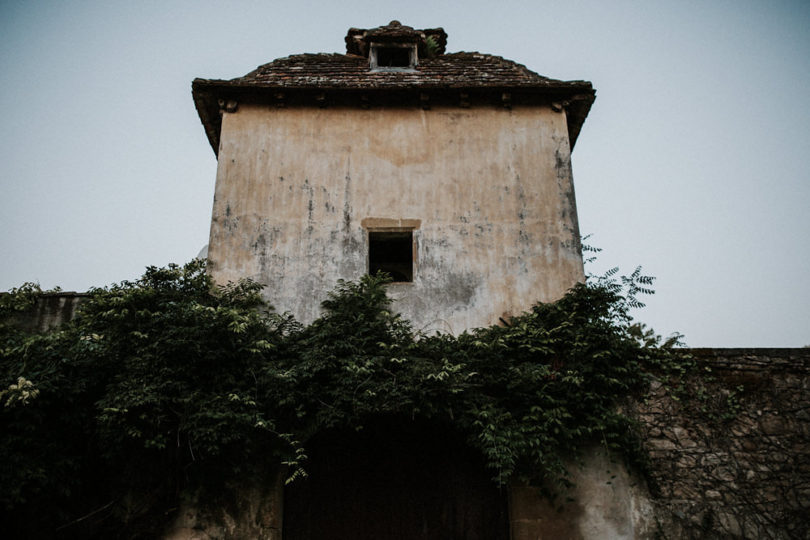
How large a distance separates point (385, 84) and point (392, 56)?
1946 mm

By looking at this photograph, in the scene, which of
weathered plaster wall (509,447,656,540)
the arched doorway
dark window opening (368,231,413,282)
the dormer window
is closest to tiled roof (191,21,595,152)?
the dormer window

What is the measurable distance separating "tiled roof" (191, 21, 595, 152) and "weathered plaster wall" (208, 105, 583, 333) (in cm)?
25

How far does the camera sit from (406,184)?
8766 mm

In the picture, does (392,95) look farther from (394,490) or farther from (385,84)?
(394,490)

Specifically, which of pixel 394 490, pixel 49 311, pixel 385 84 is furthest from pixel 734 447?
pixel 49 311

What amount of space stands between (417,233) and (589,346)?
10.1 ft

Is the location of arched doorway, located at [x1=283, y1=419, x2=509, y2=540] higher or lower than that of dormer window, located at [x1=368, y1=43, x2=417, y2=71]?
lower

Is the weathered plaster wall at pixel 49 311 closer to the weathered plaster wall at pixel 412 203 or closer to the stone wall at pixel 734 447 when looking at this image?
the weathered plaster wall at pixel 412 203

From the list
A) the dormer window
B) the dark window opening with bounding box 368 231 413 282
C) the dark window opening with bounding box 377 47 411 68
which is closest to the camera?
the dark window opening with bounding box 368 231 413 282

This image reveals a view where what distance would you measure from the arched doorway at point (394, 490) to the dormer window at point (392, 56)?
6.53m

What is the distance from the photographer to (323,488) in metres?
7.75

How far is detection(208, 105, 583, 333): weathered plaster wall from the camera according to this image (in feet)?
26.5

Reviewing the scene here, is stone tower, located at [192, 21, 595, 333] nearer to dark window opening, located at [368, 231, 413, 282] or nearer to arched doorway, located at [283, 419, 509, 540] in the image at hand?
dark window opening, located at [368, 231, 413, 282]

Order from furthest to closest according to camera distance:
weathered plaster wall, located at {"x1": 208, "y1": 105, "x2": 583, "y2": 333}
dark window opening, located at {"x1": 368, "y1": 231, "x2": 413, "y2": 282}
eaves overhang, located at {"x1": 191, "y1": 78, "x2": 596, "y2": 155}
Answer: eaves overhang, located at {"x1": 191, "y1": 78, "x2": 596, "y2": 155}, dark window opening, located at {"x1": 368, "y1": 231, "x2": 413, "y2": 282}, weathered plaster wall, located at {"x1": 208, "y1": 105, "x2": 583, "y2": 333}
